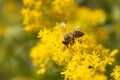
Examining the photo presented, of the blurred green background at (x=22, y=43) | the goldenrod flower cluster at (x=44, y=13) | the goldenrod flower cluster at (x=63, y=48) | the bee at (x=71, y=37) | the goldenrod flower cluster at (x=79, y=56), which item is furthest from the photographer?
the blurred green background at (x=22, y=43)

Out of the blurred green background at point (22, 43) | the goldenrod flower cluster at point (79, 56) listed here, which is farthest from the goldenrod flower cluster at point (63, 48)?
the blurred green background at point (22, 43)

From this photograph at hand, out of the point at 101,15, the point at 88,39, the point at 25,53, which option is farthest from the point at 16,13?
the point at 88,39

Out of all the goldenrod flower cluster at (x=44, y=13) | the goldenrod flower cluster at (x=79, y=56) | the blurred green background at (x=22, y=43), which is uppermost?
the blurred green background at (x=22, y=43)

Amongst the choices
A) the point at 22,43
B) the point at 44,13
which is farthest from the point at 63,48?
the point at 22,43

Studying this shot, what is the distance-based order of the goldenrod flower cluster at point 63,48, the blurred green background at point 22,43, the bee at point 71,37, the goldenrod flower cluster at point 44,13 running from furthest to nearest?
the blurred green background at point 22,43
the goldenrod flower cluster at point 44,13
the bee at point 71,37
the goldenrod flower cluster at point 63,48

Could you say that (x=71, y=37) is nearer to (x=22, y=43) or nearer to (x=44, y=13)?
(x=44, y=13)

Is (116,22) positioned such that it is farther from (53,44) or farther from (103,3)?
(53,44)

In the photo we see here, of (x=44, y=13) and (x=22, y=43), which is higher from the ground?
(x=22, y=43)

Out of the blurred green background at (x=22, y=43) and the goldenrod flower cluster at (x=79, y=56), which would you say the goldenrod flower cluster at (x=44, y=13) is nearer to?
the goldenrod flower cluster at (x=79, y=56)
